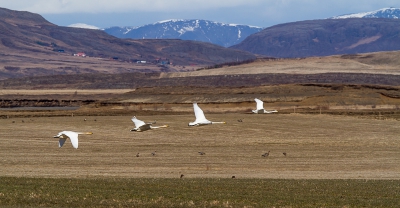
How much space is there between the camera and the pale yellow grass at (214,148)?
28109 millimetres

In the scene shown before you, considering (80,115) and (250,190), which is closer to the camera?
(250,190)

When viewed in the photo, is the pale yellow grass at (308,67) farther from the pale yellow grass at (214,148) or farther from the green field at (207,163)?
the pale yellow grass at (214,148)

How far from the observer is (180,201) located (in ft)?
57.8

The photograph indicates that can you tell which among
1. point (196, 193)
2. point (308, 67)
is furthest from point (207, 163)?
point (308, 67)

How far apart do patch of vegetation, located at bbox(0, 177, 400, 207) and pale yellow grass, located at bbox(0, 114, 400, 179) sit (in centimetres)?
418

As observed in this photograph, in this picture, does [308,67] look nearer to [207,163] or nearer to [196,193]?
[207,163]

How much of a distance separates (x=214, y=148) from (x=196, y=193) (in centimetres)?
1686

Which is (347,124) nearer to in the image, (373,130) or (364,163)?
(373,130)

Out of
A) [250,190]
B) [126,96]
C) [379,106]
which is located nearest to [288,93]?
[379,106]

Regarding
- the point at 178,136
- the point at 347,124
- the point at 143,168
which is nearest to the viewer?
the point at 143,168

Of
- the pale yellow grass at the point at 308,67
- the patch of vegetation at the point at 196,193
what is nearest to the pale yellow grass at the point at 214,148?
the patch of vegetation at the point at 196,193

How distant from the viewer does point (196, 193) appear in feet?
63.6

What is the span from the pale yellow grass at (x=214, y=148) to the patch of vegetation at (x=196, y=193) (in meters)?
4.18

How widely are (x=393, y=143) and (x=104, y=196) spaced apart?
74.6ft
